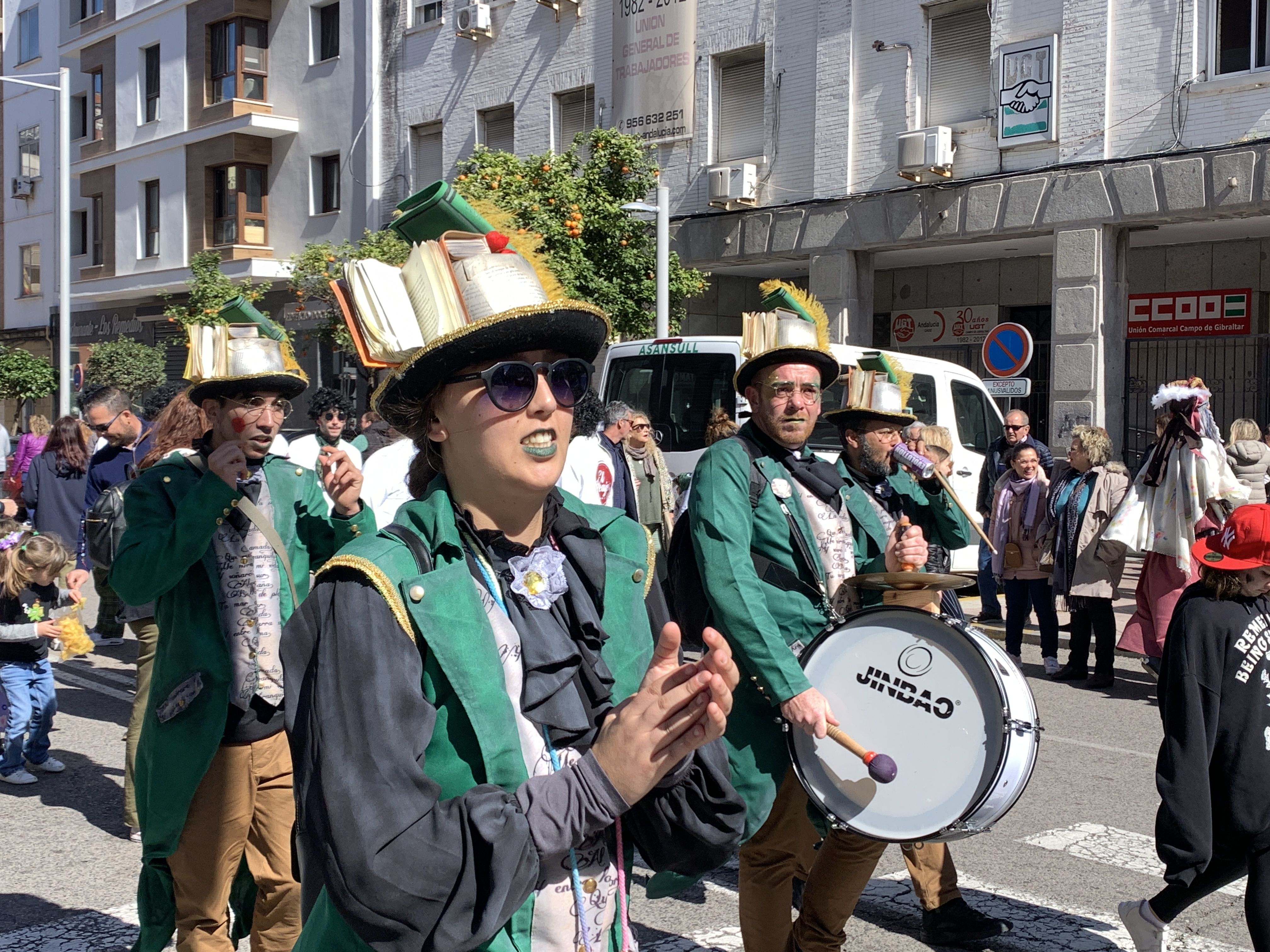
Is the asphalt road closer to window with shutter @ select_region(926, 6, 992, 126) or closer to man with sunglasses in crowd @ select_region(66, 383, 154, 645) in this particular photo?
man with sunglasses in crowd @ select_region(66, 383, 154, 645)

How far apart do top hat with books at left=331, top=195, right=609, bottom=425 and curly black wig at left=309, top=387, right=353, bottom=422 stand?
6641 mm

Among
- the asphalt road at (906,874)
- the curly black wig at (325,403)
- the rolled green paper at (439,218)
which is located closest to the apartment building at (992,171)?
the asphalt road at (906,874)

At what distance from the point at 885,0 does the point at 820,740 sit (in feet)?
51.4

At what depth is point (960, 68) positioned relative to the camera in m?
16.9

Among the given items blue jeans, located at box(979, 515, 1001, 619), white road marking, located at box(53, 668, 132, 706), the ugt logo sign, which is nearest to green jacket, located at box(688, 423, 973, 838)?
white road marking, located at box(53, 668, 132, 706)

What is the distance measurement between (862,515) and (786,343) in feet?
2.03

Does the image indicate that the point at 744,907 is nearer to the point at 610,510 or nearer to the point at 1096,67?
the point at 610,510

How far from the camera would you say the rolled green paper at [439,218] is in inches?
89.4

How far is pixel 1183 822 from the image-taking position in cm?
369

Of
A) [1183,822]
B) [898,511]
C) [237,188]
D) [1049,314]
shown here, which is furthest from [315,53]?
[1183,822]

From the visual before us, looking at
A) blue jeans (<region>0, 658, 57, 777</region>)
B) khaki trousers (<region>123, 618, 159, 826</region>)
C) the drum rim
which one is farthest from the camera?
blue jeans (<region>0, 658, 57, 777</region>)

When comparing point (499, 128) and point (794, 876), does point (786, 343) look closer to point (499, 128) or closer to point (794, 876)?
point (794, 876)

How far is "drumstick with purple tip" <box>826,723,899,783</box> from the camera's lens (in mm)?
3270

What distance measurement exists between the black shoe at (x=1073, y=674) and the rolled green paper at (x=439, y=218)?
27.9 ft
